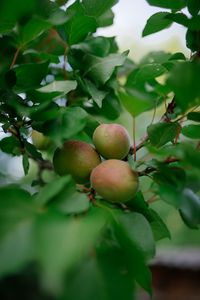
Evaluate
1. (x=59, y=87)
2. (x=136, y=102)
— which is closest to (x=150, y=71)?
(x=136, y=102)

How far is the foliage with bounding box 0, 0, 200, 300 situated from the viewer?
391mm

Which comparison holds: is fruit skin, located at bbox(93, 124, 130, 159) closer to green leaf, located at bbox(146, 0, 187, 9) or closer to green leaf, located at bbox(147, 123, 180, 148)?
green leaf, located at bbox(147, 123, 180, 148)

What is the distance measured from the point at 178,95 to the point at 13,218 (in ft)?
0.83

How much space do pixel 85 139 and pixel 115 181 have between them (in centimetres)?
22

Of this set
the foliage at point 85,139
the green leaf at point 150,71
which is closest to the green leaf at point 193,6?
the foliage at point 85,139

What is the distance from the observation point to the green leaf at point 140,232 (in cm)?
67

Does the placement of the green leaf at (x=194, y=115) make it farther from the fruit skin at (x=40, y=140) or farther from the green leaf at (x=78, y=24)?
the fruit skin at (x=40, y=140)

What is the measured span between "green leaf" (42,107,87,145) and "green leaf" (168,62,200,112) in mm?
153

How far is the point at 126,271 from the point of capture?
467 mm

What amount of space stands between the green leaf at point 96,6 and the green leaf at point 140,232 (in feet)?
1.28

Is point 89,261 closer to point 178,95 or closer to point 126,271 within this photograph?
A: point 126,271

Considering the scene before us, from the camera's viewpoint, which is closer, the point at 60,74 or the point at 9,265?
the point at 9,265

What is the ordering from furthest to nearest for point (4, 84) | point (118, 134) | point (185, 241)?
1. point (185, 241)
2. point (118, 134)
3. point (4, 84)

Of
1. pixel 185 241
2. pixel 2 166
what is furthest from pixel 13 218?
pixel 185 241
